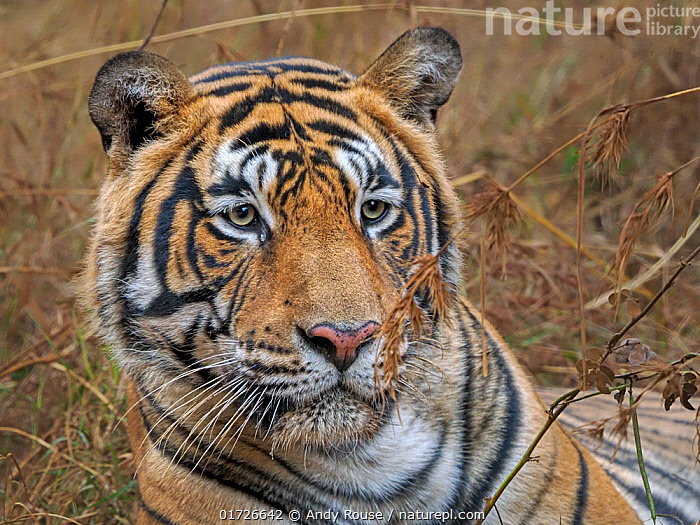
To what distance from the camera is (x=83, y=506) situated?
9.64ft

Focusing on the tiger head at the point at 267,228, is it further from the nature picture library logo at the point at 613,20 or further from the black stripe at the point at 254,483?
the nature picture library logo at the point at 613,20

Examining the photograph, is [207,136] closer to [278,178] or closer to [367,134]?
[278,178]

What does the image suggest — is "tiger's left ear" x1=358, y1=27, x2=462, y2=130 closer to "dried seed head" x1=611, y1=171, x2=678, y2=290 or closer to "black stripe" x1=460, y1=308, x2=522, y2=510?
"black stripe" x1=460, y1=308, x2=522, y2=510

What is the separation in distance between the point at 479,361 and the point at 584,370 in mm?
680

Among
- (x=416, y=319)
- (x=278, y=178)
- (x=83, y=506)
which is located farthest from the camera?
(x=83, y=506)

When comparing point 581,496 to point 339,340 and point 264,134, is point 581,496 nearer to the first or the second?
point 339,340

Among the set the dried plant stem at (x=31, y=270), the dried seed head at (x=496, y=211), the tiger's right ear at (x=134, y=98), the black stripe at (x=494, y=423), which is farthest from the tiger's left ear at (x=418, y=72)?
the dried plant stem at (x=31, y=270)

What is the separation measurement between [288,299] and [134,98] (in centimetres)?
76

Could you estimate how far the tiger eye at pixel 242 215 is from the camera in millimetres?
2139

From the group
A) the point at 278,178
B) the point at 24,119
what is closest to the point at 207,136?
the point at 278,178

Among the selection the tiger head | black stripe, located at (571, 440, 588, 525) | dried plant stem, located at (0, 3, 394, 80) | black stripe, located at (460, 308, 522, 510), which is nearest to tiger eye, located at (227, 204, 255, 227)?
the tiger head

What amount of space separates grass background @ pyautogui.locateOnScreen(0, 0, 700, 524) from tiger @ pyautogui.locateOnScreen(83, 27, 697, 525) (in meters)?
0.59

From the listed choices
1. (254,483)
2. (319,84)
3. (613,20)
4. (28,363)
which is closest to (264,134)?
(319,84)

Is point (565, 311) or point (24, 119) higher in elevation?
point (24, 119)
